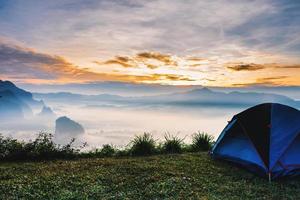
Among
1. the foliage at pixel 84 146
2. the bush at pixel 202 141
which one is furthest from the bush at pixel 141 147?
the bush at pixel 202 141

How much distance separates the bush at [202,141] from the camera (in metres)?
13.7

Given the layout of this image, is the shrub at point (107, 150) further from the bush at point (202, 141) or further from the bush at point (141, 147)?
the bush at point (202, 141)

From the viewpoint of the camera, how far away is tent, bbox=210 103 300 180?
29.7 ft

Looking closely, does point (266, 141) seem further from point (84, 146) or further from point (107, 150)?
point (84, 146)

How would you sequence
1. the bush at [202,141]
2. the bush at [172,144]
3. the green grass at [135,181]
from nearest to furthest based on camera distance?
the green grass at [135,181], the bush at [172,144], the bush at [202,141]

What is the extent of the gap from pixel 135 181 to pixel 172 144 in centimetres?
509

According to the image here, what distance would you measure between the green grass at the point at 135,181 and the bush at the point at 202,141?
290 cm

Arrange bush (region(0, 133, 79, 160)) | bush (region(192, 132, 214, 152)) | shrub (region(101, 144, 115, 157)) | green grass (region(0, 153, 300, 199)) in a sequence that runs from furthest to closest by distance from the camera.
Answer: bush (region(192, 132, 214, 152)), shrub (region(101, 144, 115, 157)), bush (region(0, 133, 79, 160)), green grass (region(0, 153, 300, 199))

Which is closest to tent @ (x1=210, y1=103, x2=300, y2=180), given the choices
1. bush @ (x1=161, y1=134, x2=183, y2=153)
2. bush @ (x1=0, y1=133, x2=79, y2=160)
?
bush @ (x1=161, y1=134, x2=183, y2=153)

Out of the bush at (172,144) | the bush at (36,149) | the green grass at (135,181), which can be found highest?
the bush at (172,144)

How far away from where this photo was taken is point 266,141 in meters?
9.39

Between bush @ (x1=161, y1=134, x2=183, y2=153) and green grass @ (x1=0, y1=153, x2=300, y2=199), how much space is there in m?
2.27

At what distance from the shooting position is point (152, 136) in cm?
1299

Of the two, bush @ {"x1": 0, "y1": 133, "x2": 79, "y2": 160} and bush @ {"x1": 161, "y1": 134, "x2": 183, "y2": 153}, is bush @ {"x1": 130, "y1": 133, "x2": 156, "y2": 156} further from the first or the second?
bush @ {"x1": 0, "y1": 133, "x2": 79, "y2": 160}
